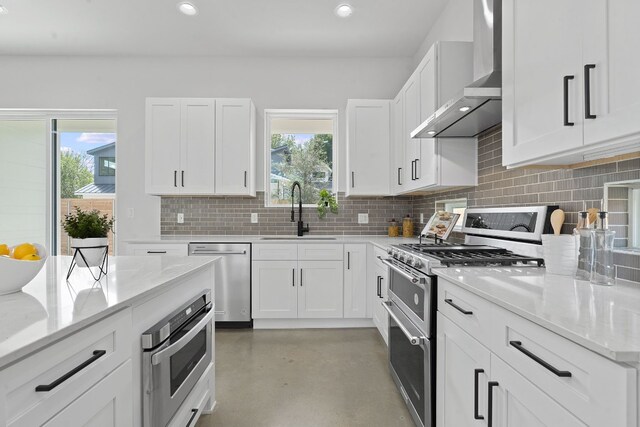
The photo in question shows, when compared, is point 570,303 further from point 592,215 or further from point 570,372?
point 592,215

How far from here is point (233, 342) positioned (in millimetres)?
3016

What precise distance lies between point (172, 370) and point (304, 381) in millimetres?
1210

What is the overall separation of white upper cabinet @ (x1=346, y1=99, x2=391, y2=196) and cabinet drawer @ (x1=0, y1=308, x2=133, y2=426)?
280 cm

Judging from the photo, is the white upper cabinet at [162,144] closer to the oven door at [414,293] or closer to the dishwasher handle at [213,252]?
the dishwasher handle at [213,252]

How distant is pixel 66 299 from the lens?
38.7 inches

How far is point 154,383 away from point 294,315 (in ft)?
7.14

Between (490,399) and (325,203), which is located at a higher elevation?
(325,203)

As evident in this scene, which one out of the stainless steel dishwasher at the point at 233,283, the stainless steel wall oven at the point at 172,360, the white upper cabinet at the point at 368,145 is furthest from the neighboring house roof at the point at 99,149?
the stainless steel wall oven at the point at 172,360

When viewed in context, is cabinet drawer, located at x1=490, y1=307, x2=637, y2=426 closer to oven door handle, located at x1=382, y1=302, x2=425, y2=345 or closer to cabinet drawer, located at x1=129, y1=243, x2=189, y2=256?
oven door handle, located at x1=382, y1=302, x2=425, y2=345

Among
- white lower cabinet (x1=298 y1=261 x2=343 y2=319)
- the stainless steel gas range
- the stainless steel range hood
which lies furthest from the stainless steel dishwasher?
the stainless steel range hood

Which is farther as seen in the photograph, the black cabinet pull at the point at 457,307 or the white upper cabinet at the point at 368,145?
the white upper cabinet at the point at 368,145

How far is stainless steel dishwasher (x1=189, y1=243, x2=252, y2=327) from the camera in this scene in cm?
332

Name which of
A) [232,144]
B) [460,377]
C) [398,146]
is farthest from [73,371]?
[398,146]

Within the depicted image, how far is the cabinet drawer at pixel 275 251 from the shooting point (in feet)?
10.9
